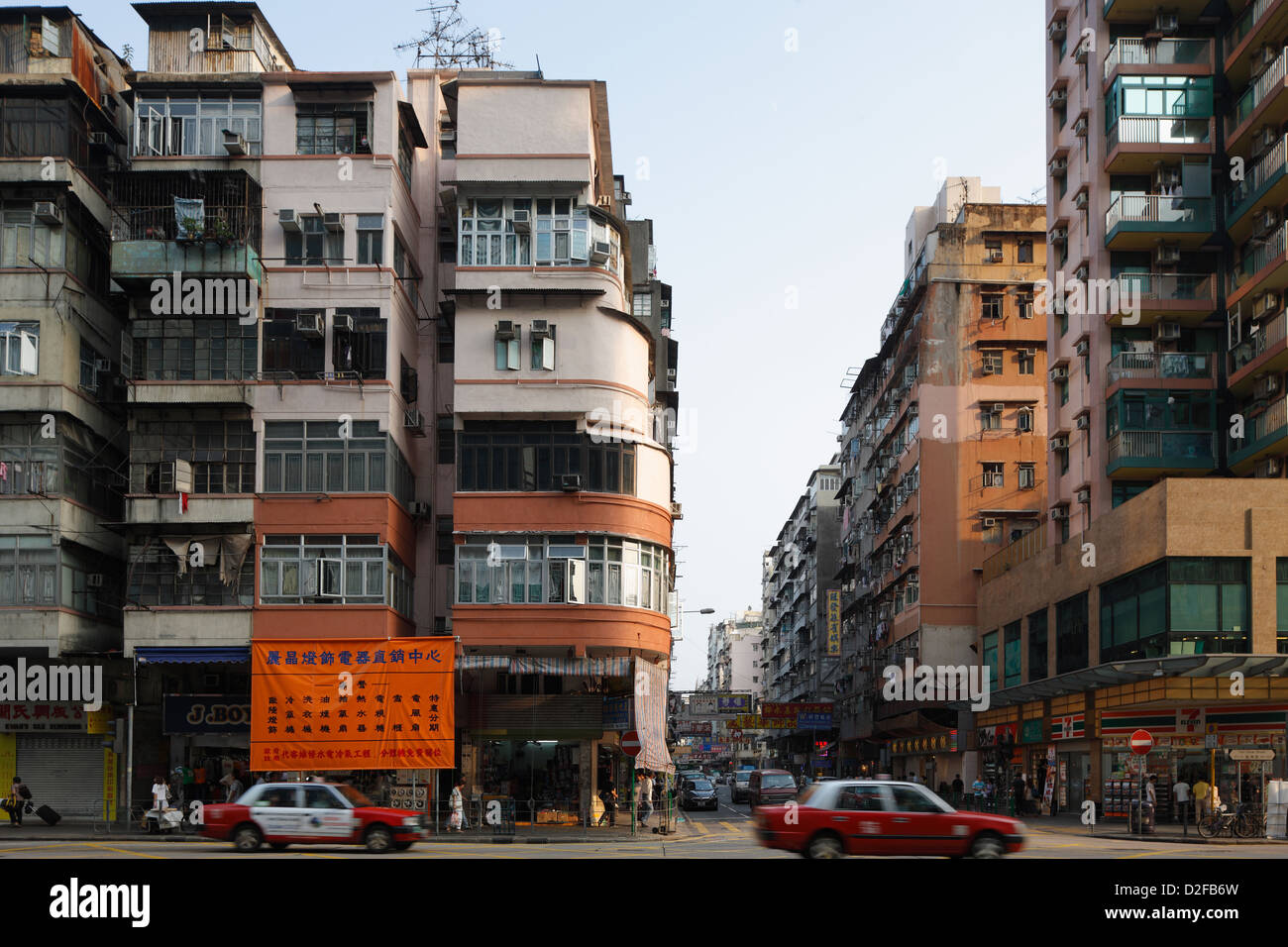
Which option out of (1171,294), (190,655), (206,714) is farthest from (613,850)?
(1171,294)

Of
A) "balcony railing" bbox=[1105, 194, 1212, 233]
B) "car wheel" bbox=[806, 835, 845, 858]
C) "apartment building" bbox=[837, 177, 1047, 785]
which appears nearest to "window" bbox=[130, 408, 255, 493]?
"car wheel" bbox=[806, 835, 845, 858]

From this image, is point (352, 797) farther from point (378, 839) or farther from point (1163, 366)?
point (1163, 366)

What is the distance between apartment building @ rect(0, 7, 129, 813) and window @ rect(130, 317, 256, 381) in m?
2.20

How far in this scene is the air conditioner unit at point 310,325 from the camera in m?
42.4

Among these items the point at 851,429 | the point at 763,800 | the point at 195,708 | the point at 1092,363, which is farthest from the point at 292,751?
the point at 851,429

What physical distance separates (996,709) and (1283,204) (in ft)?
91.5

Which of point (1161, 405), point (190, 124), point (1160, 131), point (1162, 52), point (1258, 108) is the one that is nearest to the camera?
point (190, 124)

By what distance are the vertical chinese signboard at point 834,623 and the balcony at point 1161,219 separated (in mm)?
54429

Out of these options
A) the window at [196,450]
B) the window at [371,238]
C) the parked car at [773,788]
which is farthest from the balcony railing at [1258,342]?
the window at [196,450]

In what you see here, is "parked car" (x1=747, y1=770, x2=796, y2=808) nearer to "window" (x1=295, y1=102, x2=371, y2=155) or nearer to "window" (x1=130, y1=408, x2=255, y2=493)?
"window" (x1=130, y1=408, x2=255, y2=493)

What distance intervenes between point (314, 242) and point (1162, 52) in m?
33.8

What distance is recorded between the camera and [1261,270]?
49.3 meters

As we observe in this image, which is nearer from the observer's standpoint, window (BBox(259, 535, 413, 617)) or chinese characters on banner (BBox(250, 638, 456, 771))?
chinese characters on banner (BBox(250, 638, 456, 771))

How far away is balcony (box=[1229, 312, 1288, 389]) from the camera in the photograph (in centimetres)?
4775
